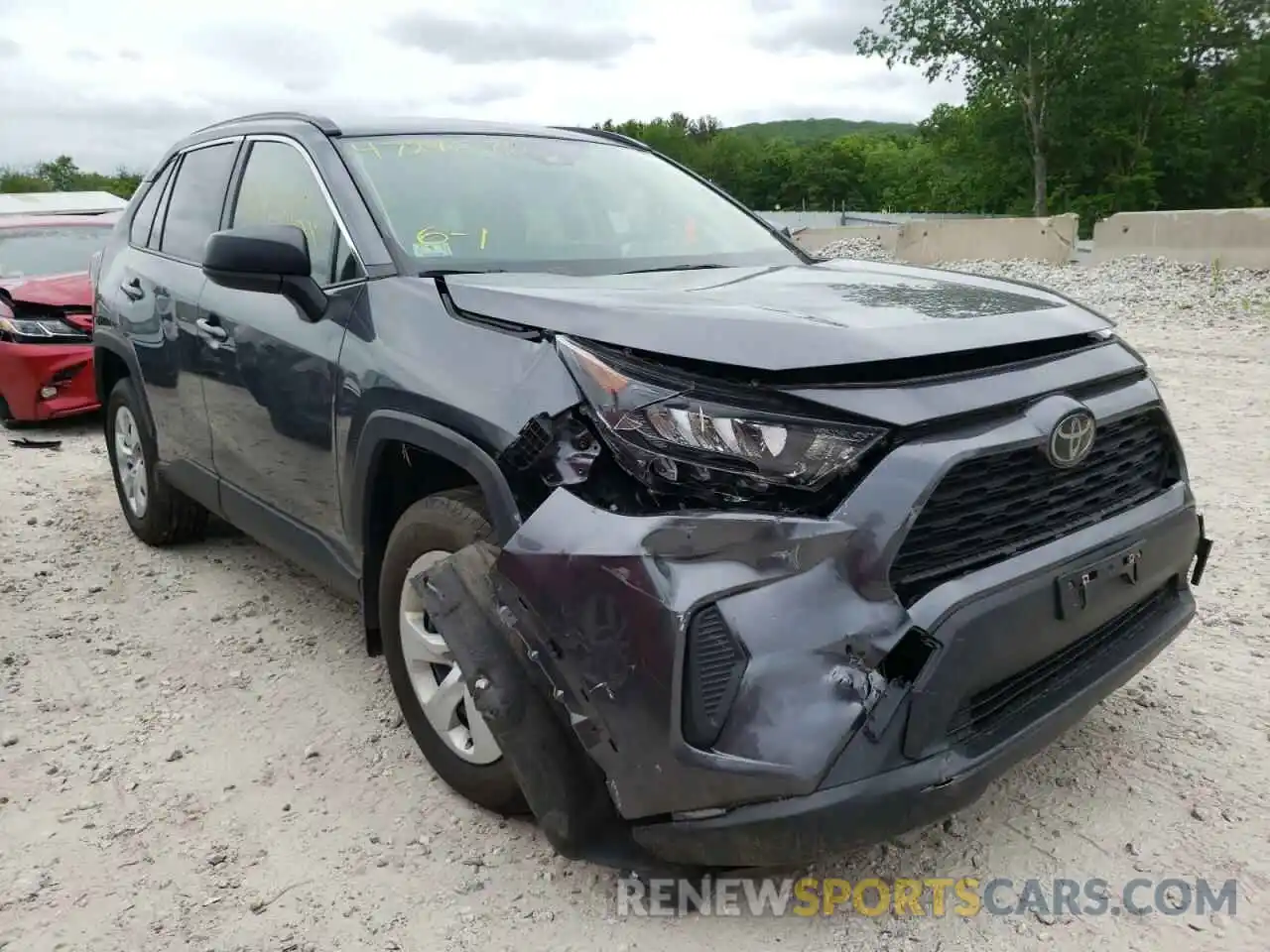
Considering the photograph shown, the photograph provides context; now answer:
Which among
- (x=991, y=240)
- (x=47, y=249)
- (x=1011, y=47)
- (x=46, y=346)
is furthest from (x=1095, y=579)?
(x=1011, y=47)

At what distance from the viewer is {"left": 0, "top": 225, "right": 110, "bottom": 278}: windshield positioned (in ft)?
26.8

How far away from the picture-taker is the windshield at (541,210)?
10.0 feet

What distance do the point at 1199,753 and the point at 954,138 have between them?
43.0m

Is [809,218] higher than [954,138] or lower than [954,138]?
lower

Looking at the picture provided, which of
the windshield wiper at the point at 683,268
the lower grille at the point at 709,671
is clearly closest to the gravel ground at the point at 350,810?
the lower grille at the point at 709,671

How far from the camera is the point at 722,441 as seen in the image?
2064mm

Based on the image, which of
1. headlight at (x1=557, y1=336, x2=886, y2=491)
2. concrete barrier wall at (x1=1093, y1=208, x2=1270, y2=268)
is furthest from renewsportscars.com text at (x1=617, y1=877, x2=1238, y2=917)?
concrete barrier wall at (x1=1093, y1=208, x2=1270, y2=268)

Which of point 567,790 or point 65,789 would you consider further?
point 65,789

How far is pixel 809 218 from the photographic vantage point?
2834cm

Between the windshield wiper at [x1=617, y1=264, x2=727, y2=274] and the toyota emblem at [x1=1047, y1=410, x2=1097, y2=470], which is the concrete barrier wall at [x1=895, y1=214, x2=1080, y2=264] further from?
the toyota emblem at [x1=1047, y1=410, x2=1097, y2=470]

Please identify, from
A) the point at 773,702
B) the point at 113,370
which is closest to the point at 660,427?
the point at 773,702

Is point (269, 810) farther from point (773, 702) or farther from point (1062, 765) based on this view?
point (1062, 765)

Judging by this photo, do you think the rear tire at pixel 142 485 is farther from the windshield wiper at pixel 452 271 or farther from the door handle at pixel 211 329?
the windshield wiper at pixel 452 271

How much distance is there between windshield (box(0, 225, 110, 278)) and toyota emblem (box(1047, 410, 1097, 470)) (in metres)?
8.08
